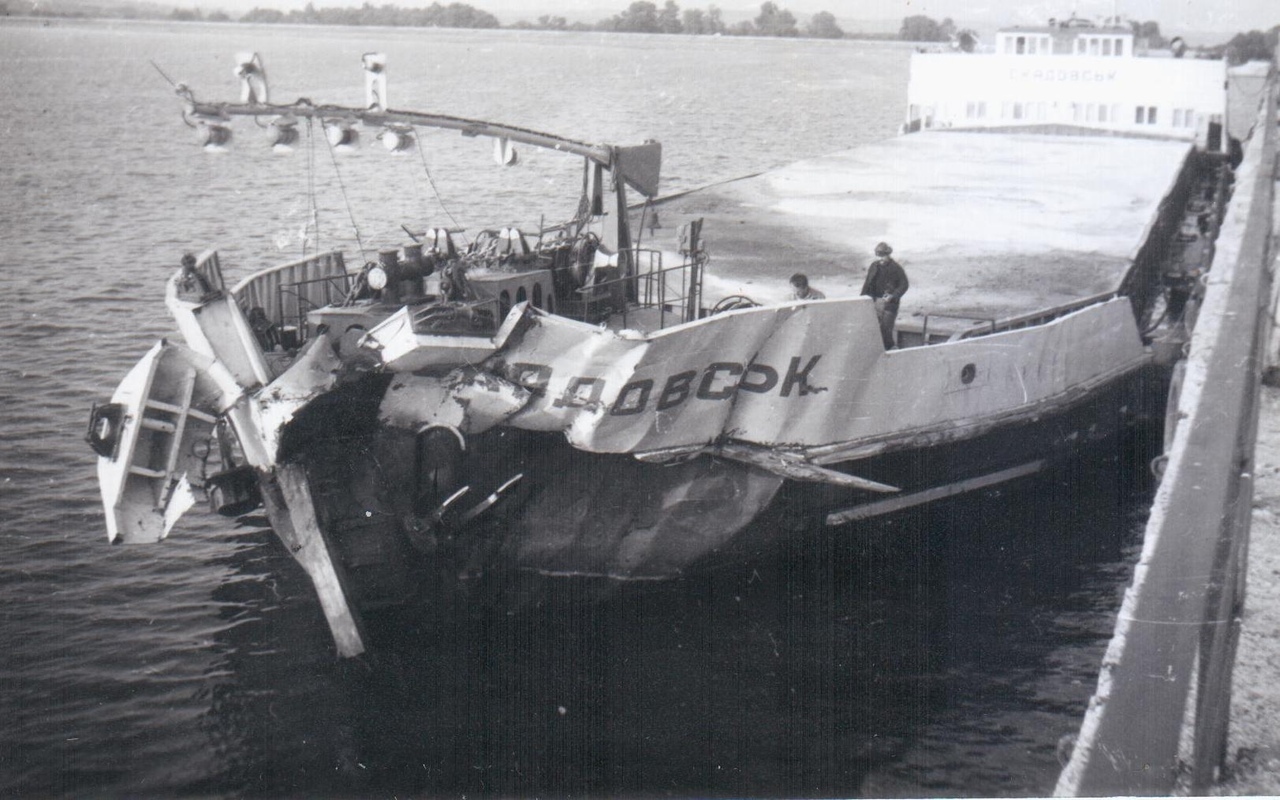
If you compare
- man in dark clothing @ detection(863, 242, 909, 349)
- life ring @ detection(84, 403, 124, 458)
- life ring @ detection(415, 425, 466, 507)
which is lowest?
life ring @ detection(415, 425, 466, 507)

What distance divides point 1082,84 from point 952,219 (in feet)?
56.9

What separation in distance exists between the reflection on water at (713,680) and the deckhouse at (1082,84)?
26.7m

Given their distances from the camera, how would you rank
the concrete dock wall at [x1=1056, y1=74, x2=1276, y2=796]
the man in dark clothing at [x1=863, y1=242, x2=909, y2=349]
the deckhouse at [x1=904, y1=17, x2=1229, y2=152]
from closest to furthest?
1. the concrete dock wall at [x1=1056, y1=74, x2=1276, y2=796]
2. the man in dark clothing at [x1=863, y1=242, x2=909, y2=349]
3. the deckhouse at [x1=904, y1=17, x2=1229, y2=152]

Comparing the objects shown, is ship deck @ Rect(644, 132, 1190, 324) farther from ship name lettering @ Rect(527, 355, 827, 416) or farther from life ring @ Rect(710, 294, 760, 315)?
ship name lettering @ Rect(527, 355, 827, 416)

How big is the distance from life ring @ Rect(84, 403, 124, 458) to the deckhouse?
1249 inches

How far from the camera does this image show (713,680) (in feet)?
31.7

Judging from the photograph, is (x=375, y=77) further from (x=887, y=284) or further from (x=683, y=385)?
(x=887, y=284)

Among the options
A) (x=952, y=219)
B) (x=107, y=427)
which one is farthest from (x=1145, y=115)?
(x=107, y=427)

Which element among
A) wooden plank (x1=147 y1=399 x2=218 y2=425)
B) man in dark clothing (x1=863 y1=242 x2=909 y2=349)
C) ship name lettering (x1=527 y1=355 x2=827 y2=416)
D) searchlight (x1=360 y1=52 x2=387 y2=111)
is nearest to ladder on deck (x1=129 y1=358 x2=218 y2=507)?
wooden plank (x1=147 y1=399 x2=218 y2=425)

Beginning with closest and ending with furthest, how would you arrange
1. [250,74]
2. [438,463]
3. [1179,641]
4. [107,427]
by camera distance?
[1179,641]
[107,427]
[438,463]
[250,74]

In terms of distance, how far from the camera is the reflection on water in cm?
849

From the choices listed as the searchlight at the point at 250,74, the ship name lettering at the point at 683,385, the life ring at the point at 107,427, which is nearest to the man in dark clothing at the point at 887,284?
the ship name lettering at the point at 683,385

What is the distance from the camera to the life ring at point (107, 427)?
8.27 meters

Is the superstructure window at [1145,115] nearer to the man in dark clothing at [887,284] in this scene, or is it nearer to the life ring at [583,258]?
the man in dark clothing at [887,284]
